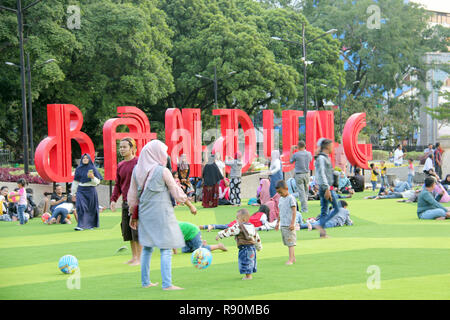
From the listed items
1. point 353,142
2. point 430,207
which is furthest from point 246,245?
point 353,142

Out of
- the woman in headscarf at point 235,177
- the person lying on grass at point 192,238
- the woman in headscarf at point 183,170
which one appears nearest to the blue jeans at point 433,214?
the person lying on grass at point 192,238

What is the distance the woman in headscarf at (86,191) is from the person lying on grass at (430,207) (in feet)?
24.8

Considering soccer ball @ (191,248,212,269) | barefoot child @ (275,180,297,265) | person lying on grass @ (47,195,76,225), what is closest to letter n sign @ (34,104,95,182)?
person lying on grass @ (47,195,76,225)

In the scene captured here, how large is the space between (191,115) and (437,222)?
12.9 meters

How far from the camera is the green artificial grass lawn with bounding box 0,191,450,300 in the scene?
7750 millimetres

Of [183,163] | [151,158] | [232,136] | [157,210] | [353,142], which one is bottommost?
[183,163]

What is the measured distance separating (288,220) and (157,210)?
260cm

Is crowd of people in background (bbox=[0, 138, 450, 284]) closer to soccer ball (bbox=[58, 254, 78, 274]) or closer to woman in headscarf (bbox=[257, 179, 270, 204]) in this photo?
woman in headscarf (bbox=[257, 179, 270, 204])

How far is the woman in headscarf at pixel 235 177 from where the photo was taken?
22.6 m

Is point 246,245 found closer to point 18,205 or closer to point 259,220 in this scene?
point 259,220

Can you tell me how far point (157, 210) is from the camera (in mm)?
8094

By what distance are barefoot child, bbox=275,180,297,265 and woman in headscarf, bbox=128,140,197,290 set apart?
2191mm

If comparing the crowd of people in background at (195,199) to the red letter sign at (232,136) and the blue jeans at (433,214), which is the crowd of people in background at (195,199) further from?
the red letter sign at (232,136)

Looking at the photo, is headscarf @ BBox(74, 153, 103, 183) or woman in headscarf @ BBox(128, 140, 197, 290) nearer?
woman in headscarf @ BBox(128, 140, 197, 290)
